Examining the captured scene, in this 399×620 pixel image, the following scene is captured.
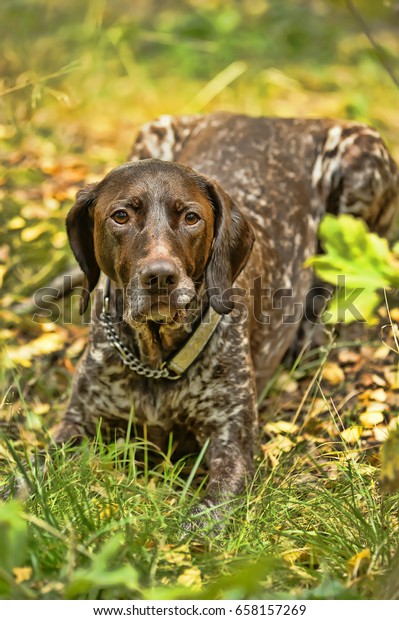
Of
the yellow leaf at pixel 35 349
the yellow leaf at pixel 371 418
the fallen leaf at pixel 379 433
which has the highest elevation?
the yellow leaf at pixel 35 349

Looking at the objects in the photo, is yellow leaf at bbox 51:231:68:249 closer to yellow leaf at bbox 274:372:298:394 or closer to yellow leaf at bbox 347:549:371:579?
yellow leaf at bbox 274:372:298:394

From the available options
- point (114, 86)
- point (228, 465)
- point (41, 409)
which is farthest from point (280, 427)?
point (114, 86)

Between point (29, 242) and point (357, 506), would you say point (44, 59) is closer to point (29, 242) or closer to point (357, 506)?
point (29, 242)

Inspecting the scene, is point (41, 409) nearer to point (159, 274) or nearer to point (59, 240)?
point (59, 240)

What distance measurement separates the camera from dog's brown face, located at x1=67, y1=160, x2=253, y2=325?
394cm

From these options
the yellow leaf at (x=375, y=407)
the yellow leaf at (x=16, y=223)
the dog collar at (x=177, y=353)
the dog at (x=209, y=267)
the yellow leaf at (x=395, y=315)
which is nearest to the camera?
the dog at (x=209, y=267)

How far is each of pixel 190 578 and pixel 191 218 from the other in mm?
1530

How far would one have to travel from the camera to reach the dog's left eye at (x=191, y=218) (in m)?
4.11

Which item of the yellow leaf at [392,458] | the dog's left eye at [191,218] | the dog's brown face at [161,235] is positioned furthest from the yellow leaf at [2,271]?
the yellow leaf at [392,458]

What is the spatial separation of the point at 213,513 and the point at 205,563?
2.34 feet

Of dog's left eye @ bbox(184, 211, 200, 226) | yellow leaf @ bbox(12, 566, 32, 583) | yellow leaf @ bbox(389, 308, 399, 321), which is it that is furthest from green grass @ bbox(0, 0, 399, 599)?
dog's left eye @ bbox(184, 211, 200, 226)

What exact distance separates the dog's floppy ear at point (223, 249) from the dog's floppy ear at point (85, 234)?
1.78ft

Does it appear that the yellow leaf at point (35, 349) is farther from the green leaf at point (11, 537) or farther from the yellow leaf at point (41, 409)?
the green leaf at point (11, 537)
